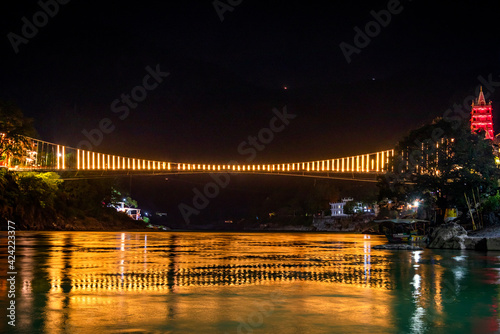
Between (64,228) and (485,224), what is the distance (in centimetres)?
5463

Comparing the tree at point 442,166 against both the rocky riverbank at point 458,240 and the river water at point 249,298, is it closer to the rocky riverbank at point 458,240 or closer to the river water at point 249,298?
the rocky riverbank at point 458,240

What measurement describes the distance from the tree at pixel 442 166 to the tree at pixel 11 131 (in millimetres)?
42523

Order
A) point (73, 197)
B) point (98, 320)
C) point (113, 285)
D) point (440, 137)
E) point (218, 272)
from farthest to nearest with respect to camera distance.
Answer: point (73, 197), point (440, 137), point (218, 272), point (113, 285), point (98, 320)

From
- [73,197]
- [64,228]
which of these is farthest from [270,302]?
[73,197]

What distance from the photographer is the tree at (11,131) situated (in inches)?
2731

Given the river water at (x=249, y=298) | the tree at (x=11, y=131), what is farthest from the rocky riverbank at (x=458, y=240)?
the tree at (x=11, y=131)

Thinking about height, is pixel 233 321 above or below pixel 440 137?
below

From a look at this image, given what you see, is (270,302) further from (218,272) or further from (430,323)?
(218,272)

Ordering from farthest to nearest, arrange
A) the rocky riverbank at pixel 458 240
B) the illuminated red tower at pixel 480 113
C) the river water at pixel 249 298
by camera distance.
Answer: the illuminated red tower at pixel 480 113, the rocky riverbank at pixel 458 240, the river water at pixel 249 298

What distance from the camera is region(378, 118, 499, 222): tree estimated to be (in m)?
49.4

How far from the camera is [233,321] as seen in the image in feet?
33.2

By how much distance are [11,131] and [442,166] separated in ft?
158

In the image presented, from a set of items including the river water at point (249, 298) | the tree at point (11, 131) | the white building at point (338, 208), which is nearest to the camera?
the river water at point (249, 298)

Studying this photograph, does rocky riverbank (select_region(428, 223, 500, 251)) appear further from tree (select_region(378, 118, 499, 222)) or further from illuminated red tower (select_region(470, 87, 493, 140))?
illuminated red tower (select_region(470, 87, 493, 140))
